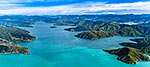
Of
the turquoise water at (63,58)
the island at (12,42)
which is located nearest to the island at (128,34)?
the turquoise water at (63,58)

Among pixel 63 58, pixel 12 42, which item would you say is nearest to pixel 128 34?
pixel 12 42

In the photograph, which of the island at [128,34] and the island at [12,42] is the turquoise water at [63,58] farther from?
the island at [12,42]

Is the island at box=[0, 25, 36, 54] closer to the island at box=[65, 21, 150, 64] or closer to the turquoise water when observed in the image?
the turquoise water

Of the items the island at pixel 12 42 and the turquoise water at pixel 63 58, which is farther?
the island at pixel 12 42

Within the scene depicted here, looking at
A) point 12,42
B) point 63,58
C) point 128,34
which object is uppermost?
point 63,58

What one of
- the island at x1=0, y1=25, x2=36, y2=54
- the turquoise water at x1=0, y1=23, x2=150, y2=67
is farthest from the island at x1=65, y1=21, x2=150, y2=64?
the island at x1=0, y1=25, x2=36, y2=54

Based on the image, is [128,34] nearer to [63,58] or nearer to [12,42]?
[12,42]

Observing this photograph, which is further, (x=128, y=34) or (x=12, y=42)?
(x=128, y=34)

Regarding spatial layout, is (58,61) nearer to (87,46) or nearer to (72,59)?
(72,59)

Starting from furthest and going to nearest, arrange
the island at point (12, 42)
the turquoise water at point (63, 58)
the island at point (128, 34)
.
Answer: the island at point (12, 42) < the island at point (128, 34) < the turquoise water at point (63, 58)

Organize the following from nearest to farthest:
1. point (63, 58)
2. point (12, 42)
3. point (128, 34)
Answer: point (63, 58), point (12, 42), point (128, 34)

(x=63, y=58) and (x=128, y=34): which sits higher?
(x=63, y=58)

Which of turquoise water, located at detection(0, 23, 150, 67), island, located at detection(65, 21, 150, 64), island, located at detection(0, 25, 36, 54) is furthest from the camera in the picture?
island, located at detection(0, 25, 36, 54)

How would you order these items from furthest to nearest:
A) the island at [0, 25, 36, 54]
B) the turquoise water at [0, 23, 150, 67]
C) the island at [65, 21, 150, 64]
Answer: the island at [0, 25, 36, 54]
the island at [65, 21, 150, 64]
the turquoise water at [0, 23, 150, 67]
